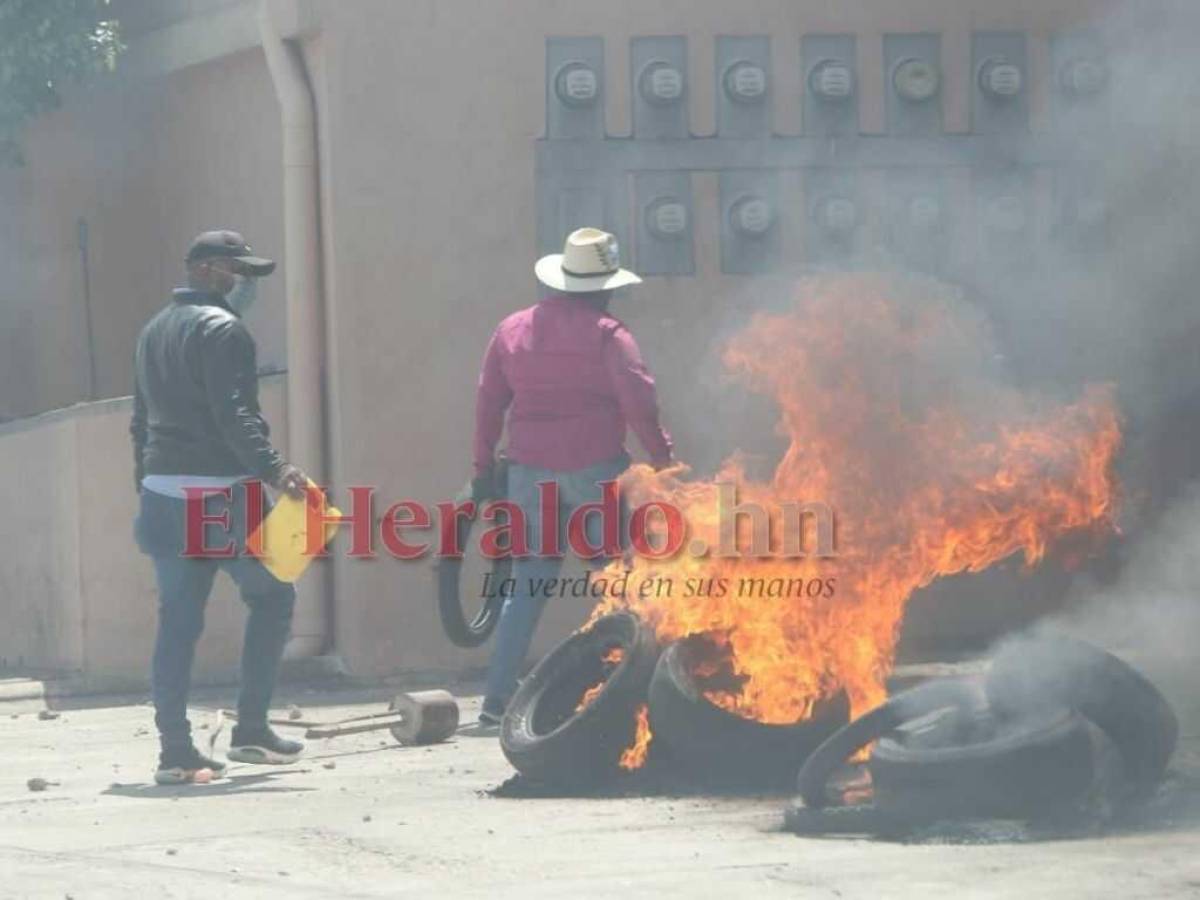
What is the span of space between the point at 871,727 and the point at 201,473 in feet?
8.64

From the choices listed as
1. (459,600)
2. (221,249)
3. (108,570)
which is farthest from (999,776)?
(108,570)

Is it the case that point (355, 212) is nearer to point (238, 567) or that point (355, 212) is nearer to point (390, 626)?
point (390, 626)

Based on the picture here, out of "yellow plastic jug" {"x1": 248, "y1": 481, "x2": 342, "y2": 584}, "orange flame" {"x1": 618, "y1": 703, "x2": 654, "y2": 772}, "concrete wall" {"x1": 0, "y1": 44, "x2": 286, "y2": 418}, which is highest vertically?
"concrete wall" {"x1": 0, "y1": 44, "x2": 286, "y2": 418}

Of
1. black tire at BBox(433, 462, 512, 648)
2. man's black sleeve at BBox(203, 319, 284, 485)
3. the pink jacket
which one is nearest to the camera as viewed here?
man's black sleeve at BBox(203, 319, 284, 485)

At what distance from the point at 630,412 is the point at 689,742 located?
1860 mm

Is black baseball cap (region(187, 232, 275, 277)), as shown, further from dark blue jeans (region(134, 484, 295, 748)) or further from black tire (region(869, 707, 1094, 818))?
black tire (region(869, 707, 1094, 818))

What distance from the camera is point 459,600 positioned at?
31.6 feet

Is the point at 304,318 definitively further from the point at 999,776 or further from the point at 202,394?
the point at 999,776

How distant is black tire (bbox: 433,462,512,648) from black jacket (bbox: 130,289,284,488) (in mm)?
1606

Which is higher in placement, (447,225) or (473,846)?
(447,225)

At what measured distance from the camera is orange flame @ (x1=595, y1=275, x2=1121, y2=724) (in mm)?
7258

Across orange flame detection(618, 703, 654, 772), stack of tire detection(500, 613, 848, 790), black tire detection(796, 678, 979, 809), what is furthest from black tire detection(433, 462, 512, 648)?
black tire detection(796, 678, 979, 809)

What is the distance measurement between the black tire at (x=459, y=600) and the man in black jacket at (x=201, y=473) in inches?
52.9

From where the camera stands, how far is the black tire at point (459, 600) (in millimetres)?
9305
